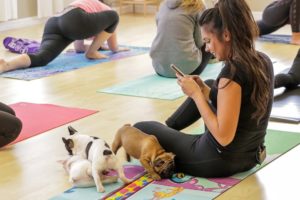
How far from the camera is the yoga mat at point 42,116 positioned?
10.3 ft

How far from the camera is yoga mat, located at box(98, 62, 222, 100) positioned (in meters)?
3.83

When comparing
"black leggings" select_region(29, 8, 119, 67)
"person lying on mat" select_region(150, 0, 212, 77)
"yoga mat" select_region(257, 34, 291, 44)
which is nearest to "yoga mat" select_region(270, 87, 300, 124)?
"person lying on mat" select_region(150, 0, 212, 77)

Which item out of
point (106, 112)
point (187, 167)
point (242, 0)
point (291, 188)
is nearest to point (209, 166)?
point (187, 167)

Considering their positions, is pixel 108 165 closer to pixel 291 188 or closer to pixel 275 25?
pixel 291 188

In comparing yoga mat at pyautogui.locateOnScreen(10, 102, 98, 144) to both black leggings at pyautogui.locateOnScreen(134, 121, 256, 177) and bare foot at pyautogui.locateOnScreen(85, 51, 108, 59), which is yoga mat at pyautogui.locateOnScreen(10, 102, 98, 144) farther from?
bare foot at pyautogui.locateOnScreen(85, 51, 108, 59)

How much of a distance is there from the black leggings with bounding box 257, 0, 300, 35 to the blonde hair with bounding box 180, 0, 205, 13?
4.71 feet

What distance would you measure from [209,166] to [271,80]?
41cm

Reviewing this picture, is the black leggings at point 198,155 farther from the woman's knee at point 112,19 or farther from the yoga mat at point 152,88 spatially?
the woman's knee at point 112,19

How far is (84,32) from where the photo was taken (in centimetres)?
476

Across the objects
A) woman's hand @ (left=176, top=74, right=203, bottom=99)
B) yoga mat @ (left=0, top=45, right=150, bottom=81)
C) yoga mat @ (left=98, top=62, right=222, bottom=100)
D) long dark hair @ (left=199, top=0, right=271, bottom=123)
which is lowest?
yoga mat @ (left=0, top=45, right=150, bottom=81)

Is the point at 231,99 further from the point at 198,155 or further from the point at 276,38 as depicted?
the point at 276,38

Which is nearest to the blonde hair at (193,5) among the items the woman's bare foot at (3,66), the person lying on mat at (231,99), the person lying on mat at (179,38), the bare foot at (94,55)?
the person lying on mat at (179,38)

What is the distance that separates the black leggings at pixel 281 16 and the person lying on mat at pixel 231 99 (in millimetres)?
3110

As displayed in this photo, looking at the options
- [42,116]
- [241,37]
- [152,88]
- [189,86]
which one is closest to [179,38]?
[152,88]
